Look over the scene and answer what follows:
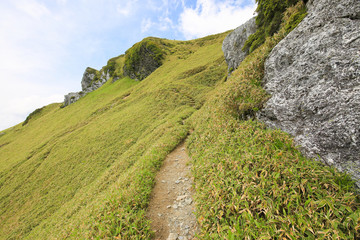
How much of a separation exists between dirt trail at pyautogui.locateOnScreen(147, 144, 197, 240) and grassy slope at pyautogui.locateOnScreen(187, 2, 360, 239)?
790mm

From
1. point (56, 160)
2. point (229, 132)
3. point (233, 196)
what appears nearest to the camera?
point (233, 196)

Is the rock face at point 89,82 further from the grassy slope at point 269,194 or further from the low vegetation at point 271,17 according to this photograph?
the grassy slope at point 269,194

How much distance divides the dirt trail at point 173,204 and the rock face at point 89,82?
76362 millimetres

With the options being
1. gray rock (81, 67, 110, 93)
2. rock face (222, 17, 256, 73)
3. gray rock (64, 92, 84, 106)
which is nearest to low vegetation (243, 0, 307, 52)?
rock face (222, 17, 256, 73)

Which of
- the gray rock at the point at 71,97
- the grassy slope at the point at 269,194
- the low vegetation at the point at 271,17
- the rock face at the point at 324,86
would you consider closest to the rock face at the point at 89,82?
the gray rock at the point at 71,97

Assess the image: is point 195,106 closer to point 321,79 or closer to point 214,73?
point 214,73

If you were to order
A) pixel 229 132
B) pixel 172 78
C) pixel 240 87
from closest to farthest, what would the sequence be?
pixel 229 132
pixel 240 87
pixel 172 78

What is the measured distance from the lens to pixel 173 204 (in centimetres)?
779

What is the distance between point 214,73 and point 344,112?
3032cm

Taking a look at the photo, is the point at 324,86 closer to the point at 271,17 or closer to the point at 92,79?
the point at 271,17

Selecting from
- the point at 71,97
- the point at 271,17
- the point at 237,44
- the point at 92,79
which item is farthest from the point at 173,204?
the point at 92,79

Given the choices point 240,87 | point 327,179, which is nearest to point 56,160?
point 240,87

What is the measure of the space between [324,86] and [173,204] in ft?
27.9

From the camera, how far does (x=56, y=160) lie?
27109mm
